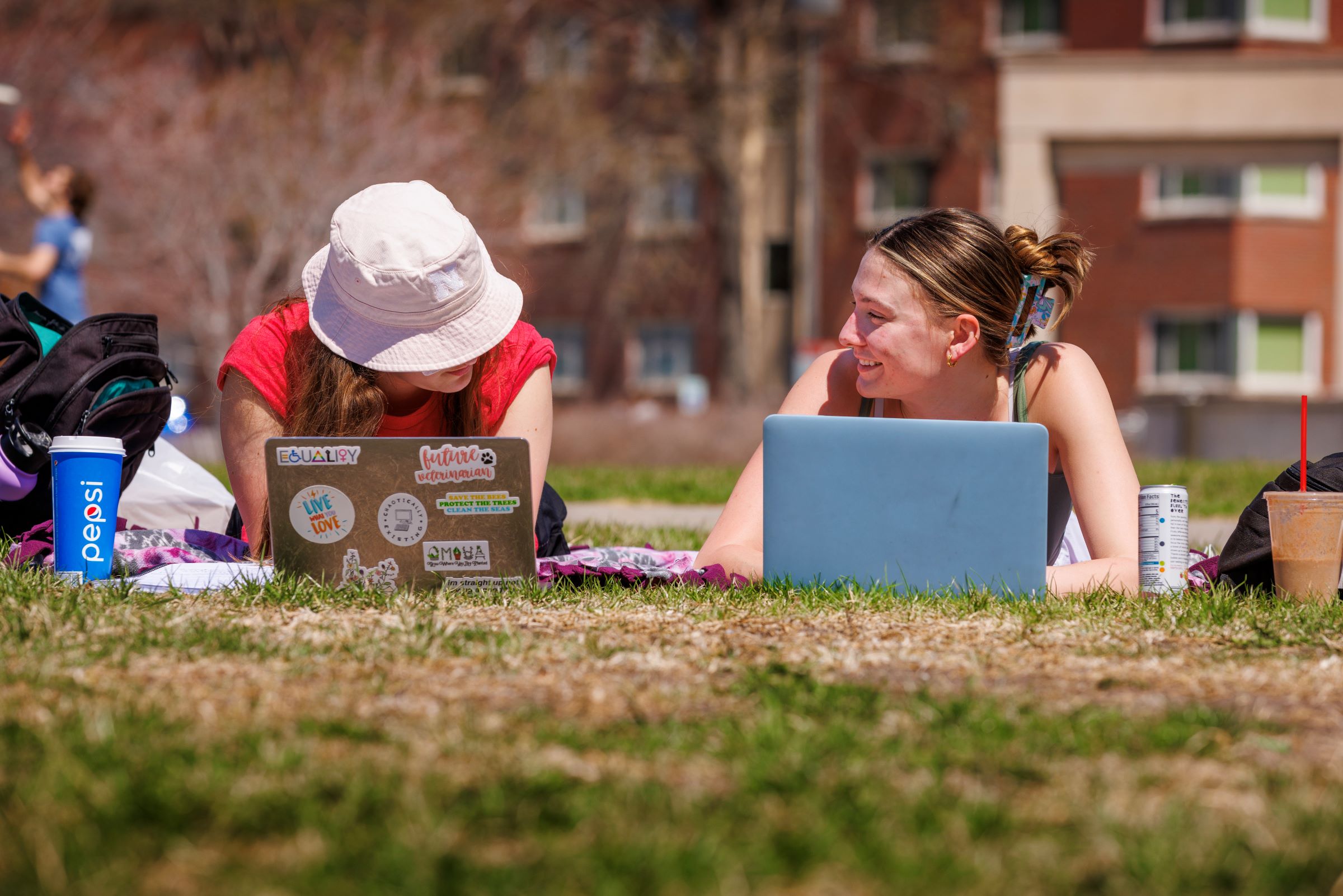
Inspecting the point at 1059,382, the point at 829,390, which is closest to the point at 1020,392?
the point at 1059,382

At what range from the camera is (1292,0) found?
75.0 feet

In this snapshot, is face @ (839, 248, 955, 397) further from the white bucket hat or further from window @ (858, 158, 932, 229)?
window @ (858, 158, 932, 229)

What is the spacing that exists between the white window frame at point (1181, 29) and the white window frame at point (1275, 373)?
4556mm

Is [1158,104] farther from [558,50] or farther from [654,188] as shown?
[558,50]

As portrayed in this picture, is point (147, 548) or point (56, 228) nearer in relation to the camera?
point (147, 548)

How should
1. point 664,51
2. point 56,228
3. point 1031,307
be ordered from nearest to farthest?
point 1031,307 → point 56,228 → point 664,51

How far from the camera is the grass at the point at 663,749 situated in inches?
63.4

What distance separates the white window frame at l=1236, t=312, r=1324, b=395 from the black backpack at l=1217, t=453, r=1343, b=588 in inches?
800

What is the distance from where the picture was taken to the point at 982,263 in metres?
3.75

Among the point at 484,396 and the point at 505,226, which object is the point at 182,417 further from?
the point at 505,226

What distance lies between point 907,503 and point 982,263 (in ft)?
2.60

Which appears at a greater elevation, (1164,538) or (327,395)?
(327,395)

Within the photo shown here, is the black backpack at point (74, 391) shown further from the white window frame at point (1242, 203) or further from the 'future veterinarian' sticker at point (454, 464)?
the white window frame at point (1242, 203)

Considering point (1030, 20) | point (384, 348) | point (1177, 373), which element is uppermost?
point (1030, 20)
